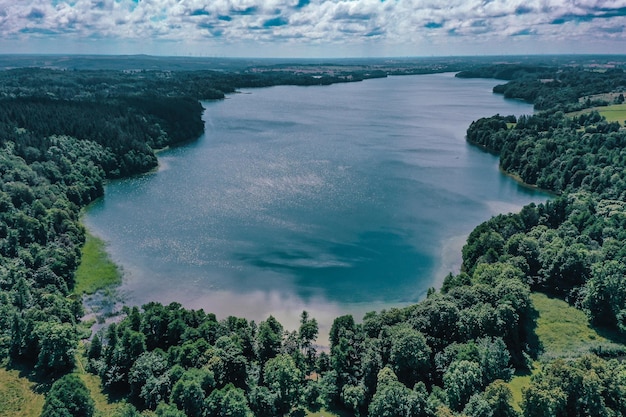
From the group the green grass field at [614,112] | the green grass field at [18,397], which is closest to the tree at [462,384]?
the green grass field at [18,397]

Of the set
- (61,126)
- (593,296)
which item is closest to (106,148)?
(61,126)

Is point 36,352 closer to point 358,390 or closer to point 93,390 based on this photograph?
point 93,390

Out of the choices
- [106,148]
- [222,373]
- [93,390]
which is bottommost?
[93,390]

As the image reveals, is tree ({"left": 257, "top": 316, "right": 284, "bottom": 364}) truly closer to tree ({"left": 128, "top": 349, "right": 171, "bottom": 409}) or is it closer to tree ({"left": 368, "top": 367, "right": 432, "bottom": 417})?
tree ({"left": 128, "top": 349, "right": 171, "bottom": 409})

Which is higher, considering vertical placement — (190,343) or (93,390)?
(190,343)

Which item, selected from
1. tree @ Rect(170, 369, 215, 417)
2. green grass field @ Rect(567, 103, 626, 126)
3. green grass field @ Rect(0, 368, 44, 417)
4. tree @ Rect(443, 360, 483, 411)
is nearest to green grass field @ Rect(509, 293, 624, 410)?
tree @ Rect(443, 360, 483, 411)

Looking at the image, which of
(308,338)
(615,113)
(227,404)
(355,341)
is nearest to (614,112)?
(615,113)

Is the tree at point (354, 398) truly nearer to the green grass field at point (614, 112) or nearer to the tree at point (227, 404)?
the tree at point (227, 404)

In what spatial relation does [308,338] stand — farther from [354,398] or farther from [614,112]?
[614,112]
